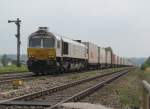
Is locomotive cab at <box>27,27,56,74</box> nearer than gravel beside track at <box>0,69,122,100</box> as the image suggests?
No

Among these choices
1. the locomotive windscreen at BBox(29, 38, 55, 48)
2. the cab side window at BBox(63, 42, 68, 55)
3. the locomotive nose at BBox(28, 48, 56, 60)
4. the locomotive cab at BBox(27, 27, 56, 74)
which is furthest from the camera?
the cab side window at BBox(63, 42, 68, 55)

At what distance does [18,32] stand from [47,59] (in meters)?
23.8

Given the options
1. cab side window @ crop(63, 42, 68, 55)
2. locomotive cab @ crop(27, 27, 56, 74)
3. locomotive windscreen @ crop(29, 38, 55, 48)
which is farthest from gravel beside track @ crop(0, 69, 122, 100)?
cab side window @ crop(63, 42, 68, 55)

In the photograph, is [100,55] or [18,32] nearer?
[18,32]

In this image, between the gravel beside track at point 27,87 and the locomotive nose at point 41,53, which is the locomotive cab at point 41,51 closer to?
the locomotive nose at point 41,53

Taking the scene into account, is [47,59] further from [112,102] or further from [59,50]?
[112,102]

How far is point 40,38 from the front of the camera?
1398 inches

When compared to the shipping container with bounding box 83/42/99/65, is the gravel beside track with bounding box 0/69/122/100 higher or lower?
lower

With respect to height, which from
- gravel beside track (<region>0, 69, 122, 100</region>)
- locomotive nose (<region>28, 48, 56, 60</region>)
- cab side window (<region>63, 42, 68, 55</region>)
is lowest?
gravel beside track (<region>0, 69, 122, 100</region>)

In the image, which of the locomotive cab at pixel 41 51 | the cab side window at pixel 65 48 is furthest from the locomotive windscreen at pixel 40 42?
the cab side window at pixel 65 48

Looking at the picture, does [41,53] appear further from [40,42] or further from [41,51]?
[40,42]

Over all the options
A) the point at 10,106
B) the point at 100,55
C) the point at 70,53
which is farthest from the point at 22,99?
the point at 100,55

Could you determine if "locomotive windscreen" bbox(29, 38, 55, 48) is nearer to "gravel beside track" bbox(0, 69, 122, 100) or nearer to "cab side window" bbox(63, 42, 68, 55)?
"cab side window" bbox(63, 42, 68, 55)

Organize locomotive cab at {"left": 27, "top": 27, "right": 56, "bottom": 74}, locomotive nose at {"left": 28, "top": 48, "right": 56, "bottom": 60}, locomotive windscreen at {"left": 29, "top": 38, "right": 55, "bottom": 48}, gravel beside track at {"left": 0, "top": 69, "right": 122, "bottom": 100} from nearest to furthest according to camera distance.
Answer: gravel beside track at {"left": 0, "top": 69, "right": 122, "bottom": 100} < locomotive cab at {"left": 27, "top": 27, "right": 56, "bottom": 74} < locomotive nose at {"left": 28, "top": 48, "right": 56, "bottom": 60} < locomotive windscreen at {"left": 29, "top": 38, "right": 55, "bottom": 48}
